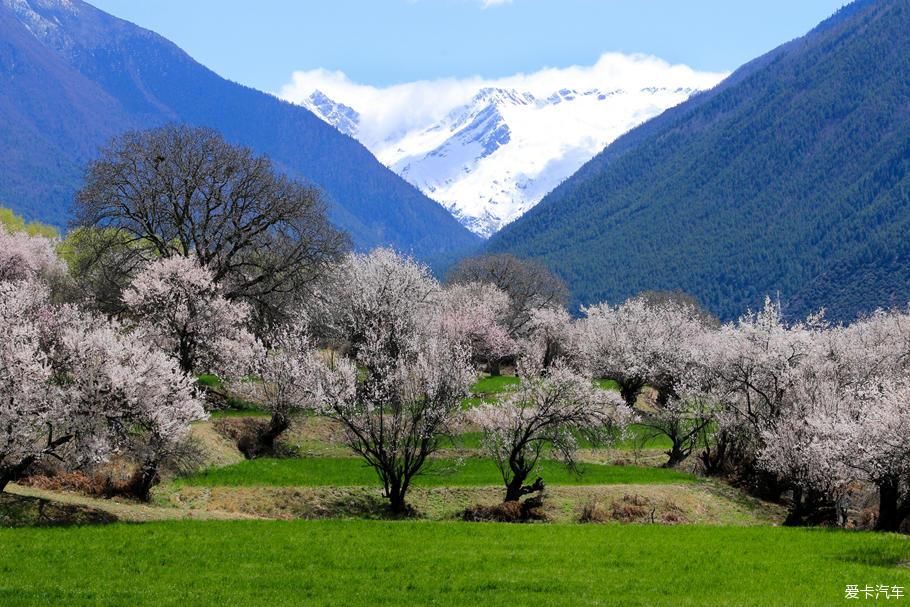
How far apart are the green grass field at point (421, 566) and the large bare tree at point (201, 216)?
31.9 meters

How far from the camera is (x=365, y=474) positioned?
4291cm

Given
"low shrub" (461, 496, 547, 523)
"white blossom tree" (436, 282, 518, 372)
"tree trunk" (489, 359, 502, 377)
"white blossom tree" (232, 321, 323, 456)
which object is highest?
"white blossom tree" (436, 282, 518, 372)

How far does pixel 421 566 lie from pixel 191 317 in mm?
31904

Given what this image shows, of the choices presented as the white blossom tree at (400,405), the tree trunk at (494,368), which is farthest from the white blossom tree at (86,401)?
the tree trunk at (494,368)

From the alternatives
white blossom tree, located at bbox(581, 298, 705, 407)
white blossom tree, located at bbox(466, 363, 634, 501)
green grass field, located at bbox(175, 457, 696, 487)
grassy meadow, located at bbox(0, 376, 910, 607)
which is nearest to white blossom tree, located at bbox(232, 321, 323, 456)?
green grass field, located at bbox(175, 457, 696, 487)

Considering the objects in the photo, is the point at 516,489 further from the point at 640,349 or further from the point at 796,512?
the point at 640,349

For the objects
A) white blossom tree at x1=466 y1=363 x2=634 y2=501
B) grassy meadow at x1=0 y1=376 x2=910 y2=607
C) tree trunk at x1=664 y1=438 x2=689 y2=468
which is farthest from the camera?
tree trunk at x1=664 y1=438 x2=689 y2=468

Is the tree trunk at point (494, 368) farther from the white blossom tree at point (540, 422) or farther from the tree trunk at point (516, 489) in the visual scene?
the tree trunk at point (516, 489)

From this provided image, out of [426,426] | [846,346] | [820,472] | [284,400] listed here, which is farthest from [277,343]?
[846,346]

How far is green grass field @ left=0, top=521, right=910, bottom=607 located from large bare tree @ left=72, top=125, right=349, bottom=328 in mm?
31867

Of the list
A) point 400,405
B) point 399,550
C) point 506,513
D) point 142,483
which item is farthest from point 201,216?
point 399,550

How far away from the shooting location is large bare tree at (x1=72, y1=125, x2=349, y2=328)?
57.6 metres

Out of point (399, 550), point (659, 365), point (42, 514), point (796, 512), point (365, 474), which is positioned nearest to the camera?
point (399, 550)

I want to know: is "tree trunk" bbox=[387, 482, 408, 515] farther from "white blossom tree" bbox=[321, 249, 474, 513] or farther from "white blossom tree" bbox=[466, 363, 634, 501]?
"white blossom tree" bbox=[466, 363, 634, 501]
